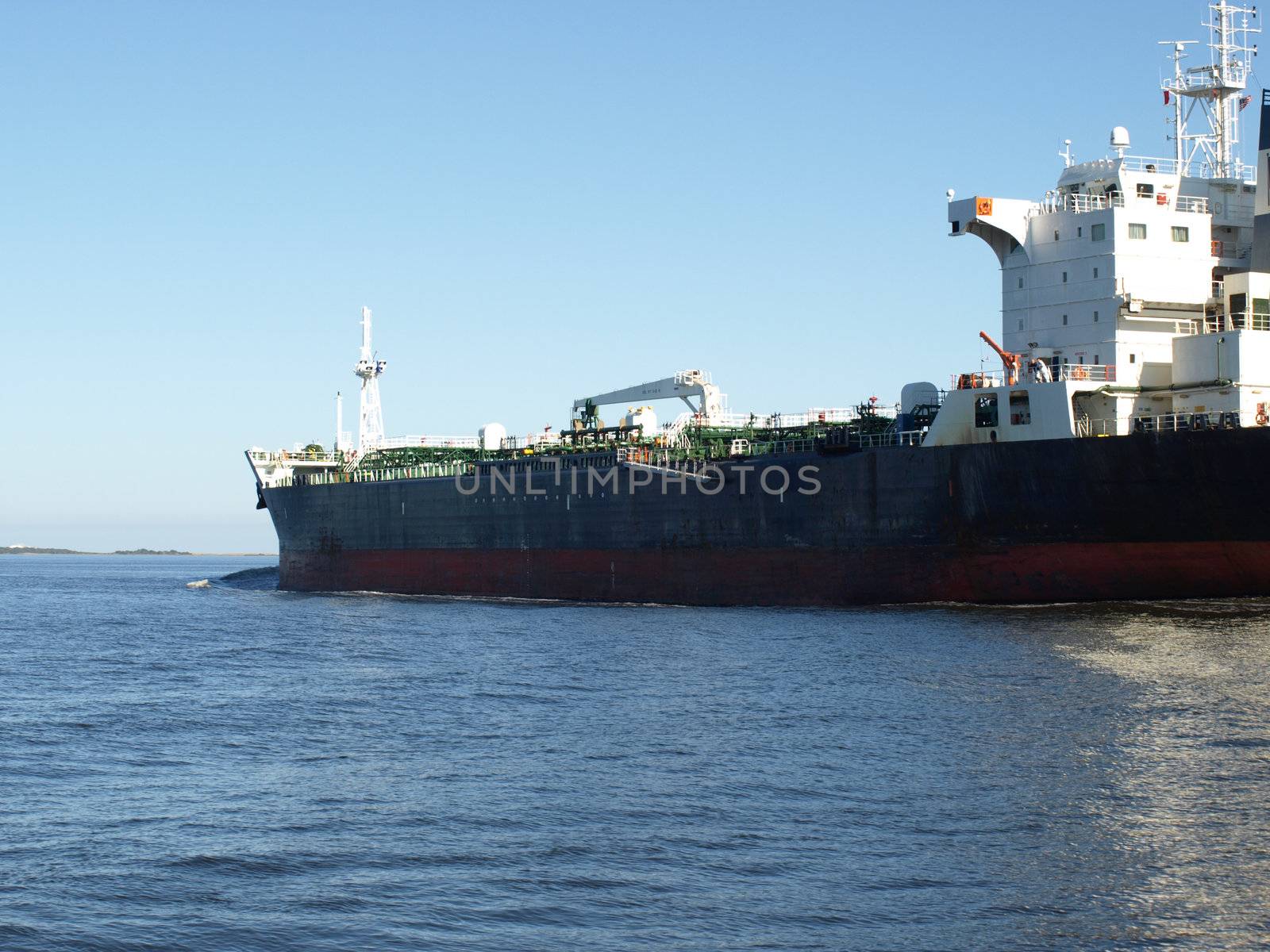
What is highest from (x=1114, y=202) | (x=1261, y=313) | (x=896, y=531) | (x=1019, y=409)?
(x=1114, y=202)

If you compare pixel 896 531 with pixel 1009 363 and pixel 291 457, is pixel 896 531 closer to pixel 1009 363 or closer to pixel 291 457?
pixel 1009 363

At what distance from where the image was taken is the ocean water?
36.5 ft

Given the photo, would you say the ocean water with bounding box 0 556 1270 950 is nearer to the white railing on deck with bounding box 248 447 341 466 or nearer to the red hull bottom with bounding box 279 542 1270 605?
the red hull bottom with bounding box 279 542 1270 605

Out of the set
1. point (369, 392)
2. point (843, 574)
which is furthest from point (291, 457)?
point (843, 574)

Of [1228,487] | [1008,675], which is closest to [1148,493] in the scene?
[1228,487]

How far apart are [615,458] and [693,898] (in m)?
31.4

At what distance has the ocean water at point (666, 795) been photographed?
11.1 meters

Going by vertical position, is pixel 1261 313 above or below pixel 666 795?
above

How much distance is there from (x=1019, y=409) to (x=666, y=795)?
20.3 metres

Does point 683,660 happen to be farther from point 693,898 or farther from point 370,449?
point 370,449

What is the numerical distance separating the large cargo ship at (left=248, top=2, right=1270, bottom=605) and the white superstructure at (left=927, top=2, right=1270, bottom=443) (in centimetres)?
6

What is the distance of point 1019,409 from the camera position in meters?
32.5

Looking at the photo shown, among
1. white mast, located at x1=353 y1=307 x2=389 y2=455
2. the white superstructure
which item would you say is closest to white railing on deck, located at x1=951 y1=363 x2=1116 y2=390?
the white superstructure

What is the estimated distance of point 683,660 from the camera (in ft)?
86.0
